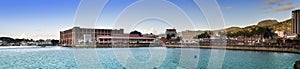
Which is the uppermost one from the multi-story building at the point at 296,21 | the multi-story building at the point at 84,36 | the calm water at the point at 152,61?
the multi-story building at the point at 296,21

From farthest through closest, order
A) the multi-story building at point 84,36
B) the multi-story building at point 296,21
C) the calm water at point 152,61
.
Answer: the multi-story building at point 296,21, the multi-story building at point 84,36, the calm water at point 152,61

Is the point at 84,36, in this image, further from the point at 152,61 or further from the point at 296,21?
the point at 296,21

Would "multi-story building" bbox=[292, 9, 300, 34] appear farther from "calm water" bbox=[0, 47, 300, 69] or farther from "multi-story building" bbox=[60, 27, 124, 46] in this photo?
"calm water" bbox=[0, 47, 300, 69]

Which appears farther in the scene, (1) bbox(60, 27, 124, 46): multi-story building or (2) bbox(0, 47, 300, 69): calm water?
(1) bbox(60, 27, 124, 46): multi-story building

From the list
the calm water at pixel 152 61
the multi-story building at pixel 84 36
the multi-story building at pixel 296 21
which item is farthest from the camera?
the multi-story building at pixel 296 21

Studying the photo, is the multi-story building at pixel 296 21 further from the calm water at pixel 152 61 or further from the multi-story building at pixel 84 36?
the calm water at pixel 152 61

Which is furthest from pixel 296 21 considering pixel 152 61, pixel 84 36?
pixel 152 61

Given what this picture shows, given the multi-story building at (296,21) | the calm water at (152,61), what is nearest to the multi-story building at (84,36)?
the calm water at (152,61)

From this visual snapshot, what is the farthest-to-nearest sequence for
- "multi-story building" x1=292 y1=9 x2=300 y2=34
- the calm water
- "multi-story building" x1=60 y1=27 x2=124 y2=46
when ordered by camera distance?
"multi-story building" x1=292 y1=9 x2=300 y2=34 → "multi-story building" x1=60 y1=27 x2=124 y2=46 → the calm water

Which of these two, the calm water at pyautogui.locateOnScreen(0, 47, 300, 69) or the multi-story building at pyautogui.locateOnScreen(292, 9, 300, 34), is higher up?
the multi-story building at pyautogui.locateOnScreen(292, 9, 300, 34)

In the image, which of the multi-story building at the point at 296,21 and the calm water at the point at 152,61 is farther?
the multi-story building at the point at 296,21

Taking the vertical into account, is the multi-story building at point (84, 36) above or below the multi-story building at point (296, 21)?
below

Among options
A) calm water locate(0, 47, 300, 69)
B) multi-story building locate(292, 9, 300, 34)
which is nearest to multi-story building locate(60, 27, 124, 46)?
calm water locate(0, 47, 300, 69)

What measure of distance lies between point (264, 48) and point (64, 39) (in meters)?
81.8
